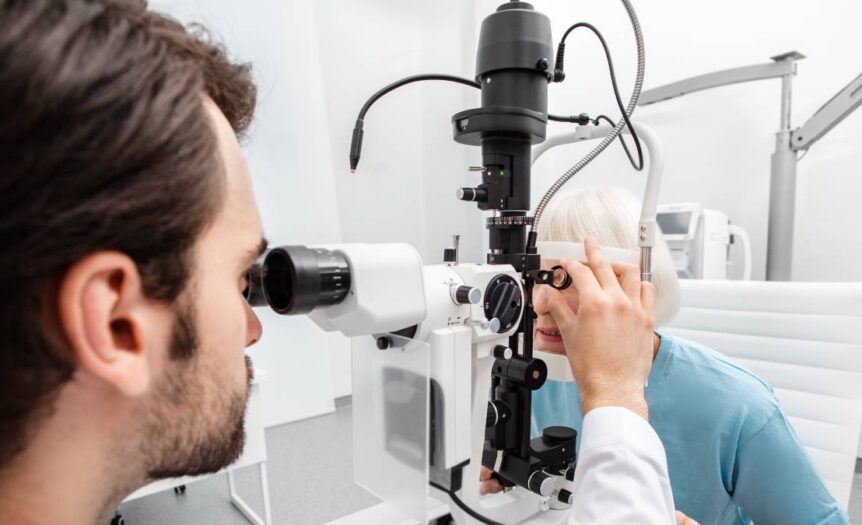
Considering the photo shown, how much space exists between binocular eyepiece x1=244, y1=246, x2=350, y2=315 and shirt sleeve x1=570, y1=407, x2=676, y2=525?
0.40 m

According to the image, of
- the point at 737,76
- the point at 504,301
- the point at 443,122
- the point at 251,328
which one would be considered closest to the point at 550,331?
the point at 504,301

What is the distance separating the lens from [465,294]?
0.62 metres

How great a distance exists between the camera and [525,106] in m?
0.68

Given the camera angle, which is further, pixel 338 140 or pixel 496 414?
pixel 338 140

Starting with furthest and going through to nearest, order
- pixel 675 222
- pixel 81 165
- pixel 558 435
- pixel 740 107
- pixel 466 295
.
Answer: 1. pixel 740 107
2. pixel 675 222
3. pixel 558 435
4. pixel 466 295
5. pixel 81 165

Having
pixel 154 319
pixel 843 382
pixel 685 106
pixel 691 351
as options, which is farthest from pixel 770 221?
Answer: pixel 154 319

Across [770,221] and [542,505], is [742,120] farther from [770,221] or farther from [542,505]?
[542,505]

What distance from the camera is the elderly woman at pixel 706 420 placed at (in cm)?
84

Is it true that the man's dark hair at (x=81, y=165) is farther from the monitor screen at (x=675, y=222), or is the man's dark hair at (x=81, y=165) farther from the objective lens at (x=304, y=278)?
the monitor screen at (x=675, y=222)

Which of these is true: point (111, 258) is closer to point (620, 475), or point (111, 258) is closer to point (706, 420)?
point (620, 475)

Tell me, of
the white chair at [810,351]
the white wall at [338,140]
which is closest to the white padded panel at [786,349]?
the white chair at [810,351]

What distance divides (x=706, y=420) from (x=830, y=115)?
1640mm

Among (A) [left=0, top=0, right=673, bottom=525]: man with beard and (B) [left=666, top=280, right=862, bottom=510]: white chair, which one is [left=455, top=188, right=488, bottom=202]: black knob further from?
(B) [left=666, top=280, right=862, bottom=510]: white chair

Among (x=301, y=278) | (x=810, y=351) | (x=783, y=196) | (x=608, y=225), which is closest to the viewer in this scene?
(x=301, y=278)
